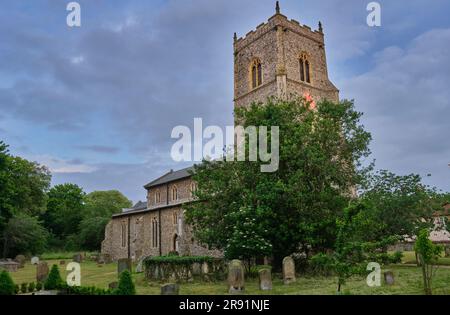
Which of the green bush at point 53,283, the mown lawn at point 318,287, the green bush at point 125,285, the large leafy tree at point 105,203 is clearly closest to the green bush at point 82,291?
the green bush at point 53,283

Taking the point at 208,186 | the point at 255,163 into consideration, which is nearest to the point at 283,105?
the point at 255,163

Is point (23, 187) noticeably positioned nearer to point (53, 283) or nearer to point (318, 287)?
point (53, 283)

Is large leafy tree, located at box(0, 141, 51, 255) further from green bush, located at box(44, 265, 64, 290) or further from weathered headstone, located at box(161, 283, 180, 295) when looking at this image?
weathered headstone, located at box(161, 283, 180, 295)

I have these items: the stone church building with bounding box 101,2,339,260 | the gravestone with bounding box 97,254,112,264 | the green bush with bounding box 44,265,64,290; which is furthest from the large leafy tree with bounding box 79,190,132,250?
the green bush with bounding box 44,265,64,290

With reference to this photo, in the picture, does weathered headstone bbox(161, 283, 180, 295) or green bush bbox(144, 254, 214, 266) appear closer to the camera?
weathered headstone bbox(161, 283, 180, 295)

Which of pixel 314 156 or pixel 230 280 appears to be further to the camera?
pixel 314 156

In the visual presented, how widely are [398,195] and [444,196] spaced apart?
431 cm

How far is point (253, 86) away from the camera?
35.9 meters

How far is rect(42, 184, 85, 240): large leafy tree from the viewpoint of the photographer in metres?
58.6

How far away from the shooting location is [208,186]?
21.5m

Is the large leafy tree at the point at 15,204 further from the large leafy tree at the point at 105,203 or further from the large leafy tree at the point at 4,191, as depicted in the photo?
the large leafy tree at the point at 105,203

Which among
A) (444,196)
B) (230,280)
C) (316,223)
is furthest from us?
(444,196)
